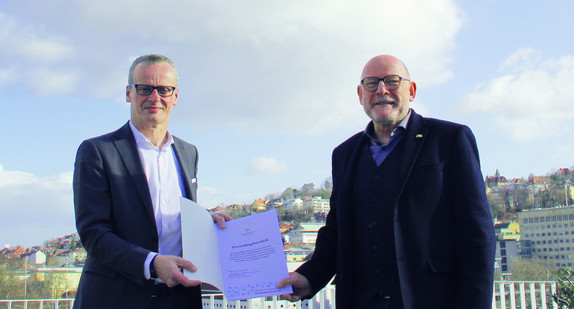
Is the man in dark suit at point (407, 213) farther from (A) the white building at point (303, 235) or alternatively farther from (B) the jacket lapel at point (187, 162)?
(A) the white building at point (303, 235)

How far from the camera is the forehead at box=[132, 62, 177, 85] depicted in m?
2.31

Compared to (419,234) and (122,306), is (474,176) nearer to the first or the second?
(419,234)

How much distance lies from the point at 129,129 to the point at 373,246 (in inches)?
48.5

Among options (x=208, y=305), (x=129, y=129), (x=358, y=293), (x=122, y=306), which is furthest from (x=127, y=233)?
(x=208, y=305)

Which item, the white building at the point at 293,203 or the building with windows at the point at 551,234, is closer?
the building with windows at the point at 551,234

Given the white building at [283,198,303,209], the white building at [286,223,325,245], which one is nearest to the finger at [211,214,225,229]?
the white building at [286,223,325,245]

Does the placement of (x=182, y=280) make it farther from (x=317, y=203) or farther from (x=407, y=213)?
(x=317, y=203)

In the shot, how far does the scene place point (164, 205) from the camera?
226 cm

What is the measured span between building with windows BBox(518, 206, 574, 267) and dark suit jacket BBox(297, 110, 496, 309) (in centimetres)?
10010

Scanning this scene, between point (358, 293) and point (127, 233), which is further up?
point (127, 233)

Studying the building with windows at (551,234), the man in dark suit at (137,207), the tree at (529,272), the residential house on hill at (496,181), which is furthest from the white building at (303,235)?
the man in dark suit at (137,207)

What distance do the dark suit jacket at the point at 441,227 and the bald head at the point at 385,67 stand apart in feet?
1.09

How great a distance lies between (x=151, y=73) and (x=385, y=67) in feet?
3.66

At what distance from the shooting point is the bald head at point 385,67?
252cm
